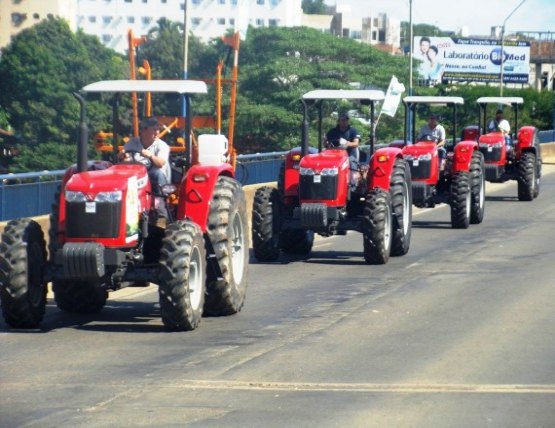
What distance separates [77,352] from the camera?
12.8 meters

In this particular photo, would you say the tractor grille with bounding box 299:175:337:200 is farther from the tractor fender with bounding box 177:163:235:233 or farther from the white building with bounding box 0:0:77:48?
the white building with bounding box 0:0:77:48

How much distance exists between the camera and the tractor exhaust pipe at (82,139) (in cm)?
1375

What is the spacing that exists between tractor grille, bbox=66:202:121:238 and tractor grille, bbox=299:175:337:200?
667cm

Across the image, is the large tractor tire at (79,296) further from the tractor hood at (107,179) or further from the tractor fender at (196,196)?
the tractor hood at (107,179)

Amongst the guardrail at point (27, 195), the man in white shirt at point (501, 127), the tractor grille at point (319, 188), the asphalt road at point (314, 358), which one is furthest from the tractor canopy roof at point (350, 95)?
the man in white shirt at point (501, 127)

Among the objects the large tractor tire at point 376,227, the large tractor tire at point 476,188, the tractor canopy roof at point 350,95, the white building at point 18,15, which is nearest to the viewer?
the large tractor tire at point 376,227

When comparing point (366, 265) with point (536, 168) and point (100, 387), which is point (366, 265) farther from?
point (536, 168)

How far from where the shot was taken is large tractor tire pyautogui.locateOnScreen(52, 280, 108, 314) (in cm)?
1492

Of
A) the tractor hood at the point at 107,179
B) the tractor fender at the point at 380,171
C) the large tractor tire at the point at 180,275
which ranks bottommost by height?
the large tractor tire at the point at 180,275

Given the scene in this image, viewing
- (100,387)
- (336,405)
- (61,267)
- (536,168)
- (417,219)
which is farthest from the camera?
(536,168)

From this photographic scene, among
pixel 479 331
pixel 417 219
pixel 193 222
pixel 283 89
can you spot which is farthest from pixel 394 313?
pixel 283 89

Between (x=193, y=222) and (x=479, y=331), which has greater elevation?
(x=193, y=222)

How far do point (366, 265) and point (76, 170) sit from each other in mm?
6468

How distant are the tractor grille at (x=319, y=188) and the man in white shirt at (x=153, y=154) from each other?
18.2 feet
